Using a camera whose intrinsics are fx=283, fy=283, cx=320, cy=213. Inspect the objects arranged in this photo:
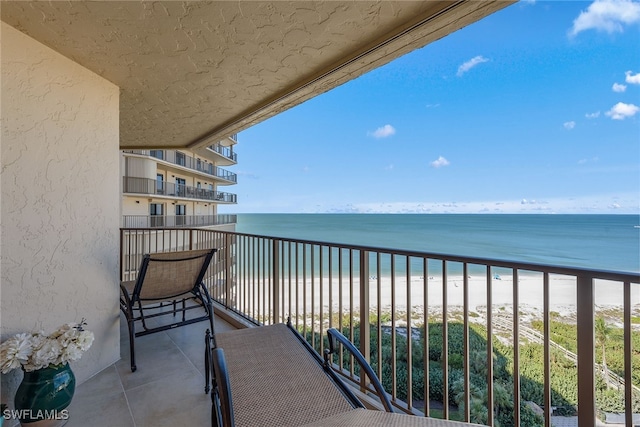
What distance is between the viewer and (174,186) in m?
16.6

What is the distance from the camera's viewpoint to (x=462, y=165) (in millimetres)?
28531

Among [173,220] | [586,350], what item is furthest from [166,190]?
[586,350]

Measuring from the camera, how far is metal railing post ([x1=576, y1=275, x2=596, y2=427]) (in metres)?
1.07

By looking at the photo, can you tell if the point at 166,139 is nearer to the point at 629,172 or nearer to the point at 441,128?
the point at 441,128

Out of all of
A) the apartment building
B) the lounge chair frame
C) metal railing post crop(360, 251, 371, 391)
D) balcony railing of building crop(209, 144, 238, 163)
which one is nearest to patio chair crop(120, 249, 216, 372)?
the lounge chair frame

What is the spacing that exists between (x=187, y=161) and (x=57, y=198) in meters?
17.2

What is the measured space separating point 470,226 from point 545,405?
113 feet

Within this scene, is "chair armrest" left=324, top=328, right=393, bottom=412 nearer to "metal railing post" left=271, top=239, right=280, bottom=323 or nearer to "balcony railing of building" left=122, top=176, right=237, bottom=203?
"metal railing post" left=271, top=239, right=280, bottom=323

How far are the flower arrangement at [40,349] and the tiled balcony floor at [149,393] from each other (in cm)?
43

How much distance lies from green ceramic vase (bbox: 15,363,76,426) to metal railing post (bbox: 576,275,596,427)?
2.51 metres

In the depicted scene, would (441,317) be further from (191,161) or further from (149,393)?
(191,161)

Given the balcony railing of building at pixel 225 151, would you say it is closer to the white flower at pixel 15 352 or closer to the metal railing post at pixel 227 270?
the metal railing post at pixel 227 270

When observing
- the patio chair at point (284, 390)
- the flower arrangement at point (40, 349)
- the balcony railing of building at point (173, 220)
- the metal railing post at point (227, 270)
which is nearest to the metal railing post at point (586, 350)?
the patio chair at point (284, 390)

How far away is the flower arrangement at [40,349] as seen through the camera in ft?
4.76
